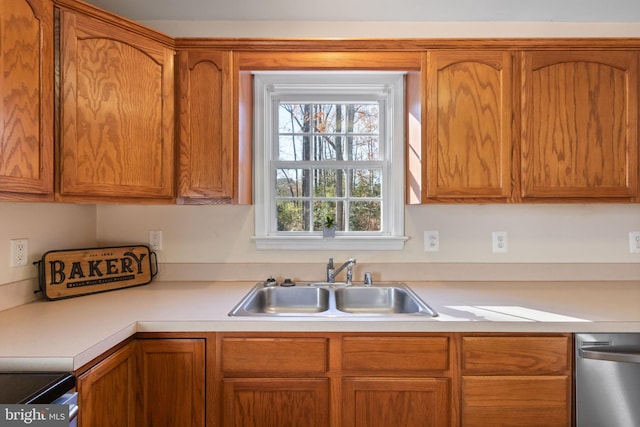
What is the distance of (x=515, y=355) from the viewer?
127 centimetres

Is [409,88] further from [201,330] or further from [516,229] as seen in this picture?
[201,330]

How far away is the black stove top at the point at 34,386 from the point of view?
829 mm

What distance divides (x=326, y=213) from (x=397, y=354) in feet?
3.33

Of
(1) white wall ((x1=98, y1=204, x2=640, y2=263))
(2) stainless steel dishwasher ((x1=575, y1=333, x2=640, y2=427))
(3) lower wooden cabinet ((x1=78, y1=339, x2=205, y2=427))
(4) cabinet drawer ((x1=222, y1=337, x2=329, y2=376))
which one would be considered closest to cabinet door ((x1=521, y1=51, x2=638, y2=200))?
(1) white wall ((x1=98, y1=204, x2=640, y2=263))

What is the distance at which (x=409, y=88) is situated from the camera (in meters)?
1.89

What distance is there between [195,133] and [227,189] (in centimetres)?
31

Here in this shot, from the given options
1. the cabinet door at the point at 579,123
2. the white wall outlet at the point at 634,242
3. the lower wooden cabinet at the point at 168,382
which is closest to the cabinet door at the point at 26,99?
the lower wooden cabinet at the point at 168,382

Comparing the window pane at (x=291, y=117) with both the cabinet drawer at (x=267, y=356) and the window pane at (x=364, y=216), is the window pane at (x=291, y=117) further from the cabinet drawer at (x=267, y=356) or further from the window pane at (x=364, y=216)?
the cabinet drawer at (x=267, y=356)

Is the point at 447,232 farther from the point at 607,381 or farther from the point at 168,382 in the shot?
the point at 168,382

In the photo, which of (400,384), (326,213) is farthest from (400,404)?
(326,213)

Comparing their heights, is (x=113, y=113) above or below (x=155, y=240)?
above

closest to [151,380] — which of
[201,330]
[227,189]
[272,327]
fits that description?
[201,330]

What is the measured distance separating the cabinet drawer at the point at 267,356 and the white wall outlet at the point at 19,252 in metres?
1.00

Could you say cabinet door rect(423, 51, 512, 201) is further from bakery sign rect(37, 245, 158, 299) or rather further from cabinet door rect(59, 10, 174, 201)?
bakery sign rect(37, 245, 158, 299)
